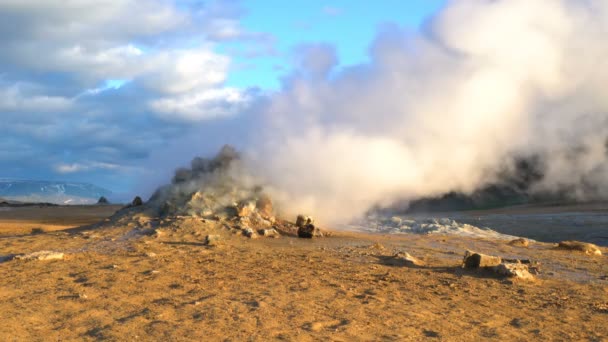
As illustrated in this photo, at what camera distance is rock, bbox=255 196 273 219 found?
1315cm

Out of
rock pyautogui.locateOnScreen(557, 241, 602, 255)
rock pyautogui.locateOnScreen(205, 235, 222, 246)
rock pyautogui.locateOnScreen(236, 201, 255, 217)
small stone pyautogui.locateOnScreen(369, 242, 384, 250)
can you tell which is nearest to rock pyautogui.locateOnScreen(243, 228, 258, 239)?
rock pyautogui.locateOnScreen(205, 235, 222, 246)

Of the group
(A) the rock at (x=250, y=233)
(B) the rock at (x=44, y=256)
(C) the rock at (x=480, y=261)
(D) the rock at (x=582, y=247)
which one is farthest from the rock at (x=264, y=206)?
(D) the rock at (x=582, y=247)

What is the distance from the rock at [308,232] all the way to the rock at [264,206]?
147 cm

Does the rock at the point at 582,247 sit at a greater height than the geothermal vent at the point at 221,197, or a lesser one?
lesser

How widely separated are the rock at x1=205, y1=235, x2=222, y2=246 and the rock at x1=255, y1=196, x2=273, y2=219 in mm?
2836

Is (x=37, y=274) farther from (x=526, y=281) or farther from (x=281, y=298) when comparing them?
(x=526, y=281)

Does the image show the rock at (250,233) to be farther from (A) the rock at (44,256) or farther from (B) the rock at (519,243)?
(B) the rock at (519,243)

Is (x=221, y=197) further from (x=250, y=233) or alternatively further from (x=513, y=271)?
(x=513, y=271)

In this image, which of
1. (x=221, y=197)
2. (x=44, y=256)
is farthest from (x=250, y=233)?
(x=44, y=256)

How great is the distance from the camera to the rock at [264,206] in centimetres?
1315

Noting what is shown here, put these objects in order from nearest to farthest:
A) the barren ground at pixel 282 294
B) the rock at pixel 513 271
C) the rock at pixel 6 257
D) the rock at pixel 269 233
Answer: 1. the barren ground at pixel 282 294
2. the rock at pixel 513 271
3. the rock at pixel 6 257
4. the rock at pixel 269 233

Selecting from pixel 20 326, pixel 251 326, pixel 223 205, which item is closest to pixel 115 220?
pixel 223 205

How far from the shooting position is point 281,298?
6.29 meters

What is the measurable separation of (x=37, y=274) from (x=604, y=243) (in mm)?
13708
